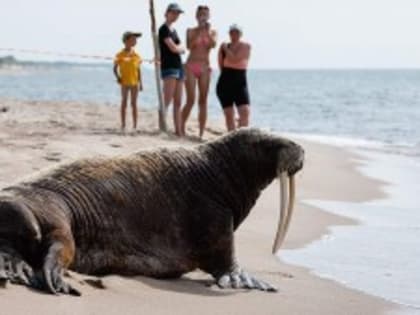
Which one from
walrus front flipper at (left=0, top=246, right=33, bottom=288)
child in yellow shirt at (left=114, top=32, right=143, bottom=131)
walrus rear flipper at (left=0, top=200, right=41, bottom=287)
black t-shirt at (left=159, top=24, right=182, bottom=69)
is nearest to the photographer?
walrus front flipper at (left=0, top=246, right=33, bottom=288)

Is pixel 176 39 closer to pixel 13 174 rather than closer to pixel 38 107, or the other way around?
pixel 13 174

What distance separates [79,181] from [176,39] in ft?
25.2

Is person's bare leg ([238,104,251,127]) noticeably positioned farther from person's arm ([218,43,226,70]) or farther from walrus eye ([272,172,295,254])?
walrus eye ([272,172,295,254])

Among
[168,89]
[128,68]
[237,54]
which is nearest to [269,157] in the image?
[237,54]

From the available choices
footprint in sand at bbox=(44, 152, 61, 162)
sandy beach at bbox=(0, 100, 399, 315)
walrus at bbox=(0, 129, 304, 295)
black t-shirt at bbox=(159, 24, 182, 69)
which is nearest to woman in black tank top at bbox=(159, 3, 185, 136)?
black t-shirt at bbox=(159, 24, 182, 69)

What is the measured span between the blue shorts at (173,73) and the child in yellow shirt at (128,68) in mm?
933

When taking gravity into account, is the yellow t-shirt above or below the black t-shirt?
below

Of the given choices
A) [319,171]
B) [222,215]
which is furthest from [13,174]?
[319,171]

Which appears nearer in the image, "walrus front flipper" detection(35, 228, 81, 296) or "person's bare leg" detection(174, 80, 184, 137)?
"walrus front flipper" detection(35, 228, 81, 296)

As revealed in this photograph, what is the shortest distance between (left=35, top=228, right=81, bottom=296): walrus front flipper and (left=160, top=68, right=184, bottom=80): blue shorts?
8031 mm

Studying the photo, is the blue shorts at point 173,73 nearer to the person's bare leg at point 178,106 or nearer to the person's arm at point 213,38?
the person's bare leg at point 178,106

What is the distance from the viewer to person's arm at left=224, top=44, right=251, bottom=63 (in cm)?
1274

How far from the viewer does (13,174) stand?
356 inches

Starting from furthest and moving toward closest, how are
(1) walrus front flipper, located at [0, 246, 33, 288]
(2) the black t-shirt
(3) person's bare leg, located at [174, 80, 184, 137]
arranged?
(3) person's bare leg, located at [174, 80, 184, 137]
(2) the black t-shirt
(1) walrus front flipper, located at [0, 246, 33, 288]
